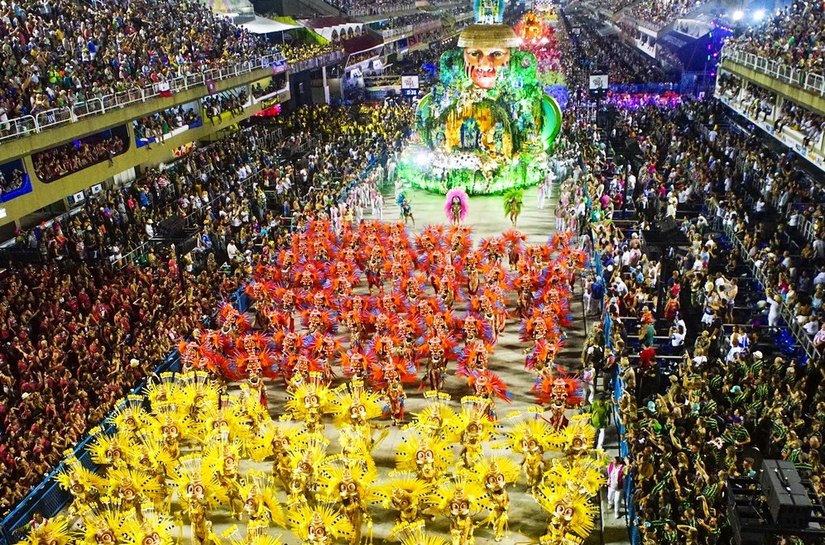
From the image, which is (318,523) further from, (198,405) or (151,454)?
(198,405)

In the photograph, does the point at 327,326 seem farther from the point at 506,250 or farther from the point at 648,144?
the point at 648,144

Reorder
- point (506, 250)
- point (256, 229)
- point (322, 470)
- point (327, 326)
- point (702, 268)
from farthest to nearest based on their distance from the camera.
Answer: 1. point (256, 229)
2. point (506, 250)
3. point (702, 268)
4. point (327, 326)
5. point (322, 470)

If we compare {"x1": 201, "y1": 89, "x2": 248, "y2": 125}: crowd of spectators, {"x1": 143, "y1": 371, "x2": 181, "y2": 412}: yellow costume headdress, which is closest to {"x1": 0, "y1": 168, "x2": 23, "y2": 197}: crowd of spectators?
{"x1": 143, "y1": 371, "x2": 181, "y2": 412}: yellow costume headdress

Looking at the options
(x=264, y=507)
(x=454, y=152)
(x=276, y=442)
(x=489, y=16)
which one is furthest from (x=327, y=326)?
(x=489, y=16)

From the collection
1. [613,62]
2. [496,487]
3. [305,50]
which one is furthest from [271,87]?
[496,487]

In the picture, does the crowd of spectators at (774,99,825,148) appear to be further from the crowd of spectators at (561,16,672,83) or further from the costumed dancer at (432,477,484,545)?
the crowd of spectators at (561,16,672,83)

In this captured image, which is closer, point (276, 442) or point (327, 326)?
point (276, 442)
